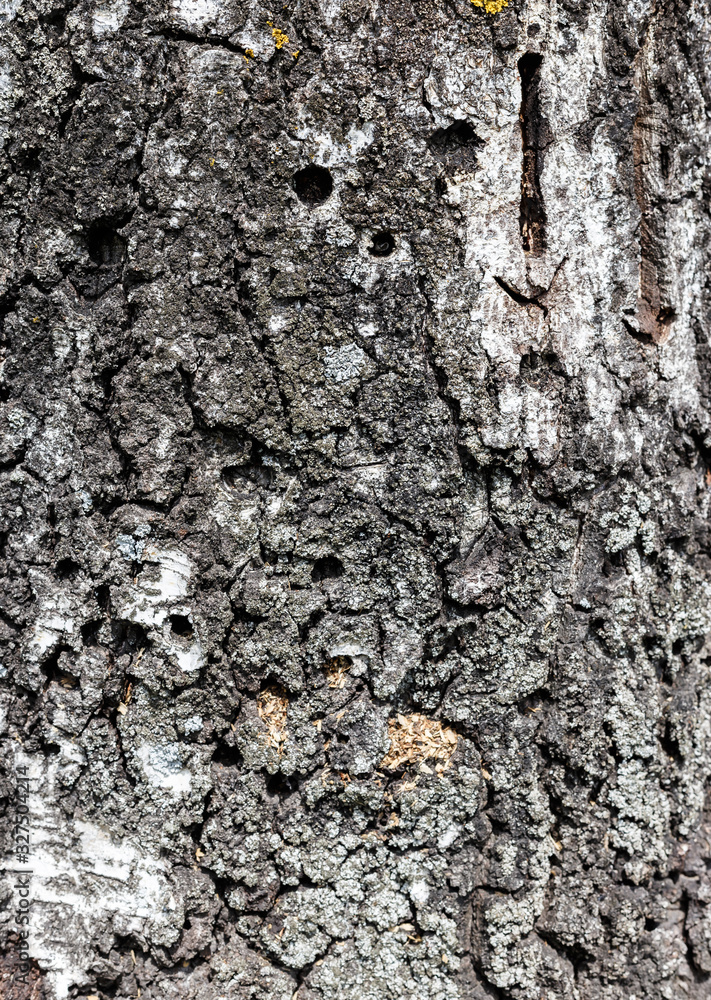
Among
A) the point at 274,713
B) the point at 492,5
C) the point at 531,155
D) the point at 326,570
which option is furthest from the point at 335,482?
the point at 492,5

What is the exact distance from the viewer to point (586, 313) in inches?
59.7

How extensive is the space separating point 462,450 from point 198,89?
2.78 ft

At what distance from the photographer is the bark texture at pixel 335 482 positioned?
142cm

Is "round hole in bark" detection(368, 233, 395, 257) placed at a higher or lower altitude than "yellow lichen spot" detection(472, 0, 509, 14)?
lower

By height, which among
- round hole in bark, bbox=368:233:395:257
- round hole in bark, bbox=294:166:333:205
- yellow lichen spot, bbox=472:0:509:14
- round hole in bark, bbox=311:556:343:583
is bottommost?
round hole in bark, bbox=311:556:343:583

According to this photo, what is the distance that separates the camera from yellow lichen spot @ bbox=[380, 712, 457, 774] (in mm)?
1521

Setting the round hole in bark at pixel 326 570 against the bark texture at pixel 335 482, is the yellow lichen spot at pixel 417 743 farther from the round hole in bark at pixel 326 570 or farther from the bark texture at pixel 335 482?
the round hole in bark at pixel 326 570

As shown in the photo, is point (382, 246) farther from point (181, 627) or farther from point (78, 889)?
point (78, 889)

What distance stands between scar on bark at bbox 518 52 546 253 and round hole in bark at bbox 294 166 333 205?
15.6 inches

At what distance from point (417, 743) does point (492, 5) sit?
4.77 feet

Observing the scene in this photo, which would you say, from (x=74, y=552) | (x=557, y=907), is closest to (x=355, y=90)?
(x=74, y=552)

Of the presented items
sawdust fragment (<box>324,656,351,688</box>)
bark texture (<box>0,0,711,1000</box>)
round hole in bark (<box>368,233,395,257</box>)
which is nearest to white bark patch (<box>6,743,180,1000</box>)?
bark texture (<box>0,0,711,1000</box>)
